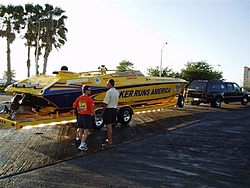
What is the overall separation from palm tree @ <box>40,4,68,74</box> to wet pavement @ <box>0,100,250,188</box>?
2652 centimetres

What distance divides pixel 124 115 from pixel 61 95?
2.74 meters

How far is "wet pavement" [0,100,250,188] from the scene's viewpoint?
18.5 ft

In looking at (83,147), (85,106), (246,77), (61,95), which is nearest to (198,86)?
(61,95)

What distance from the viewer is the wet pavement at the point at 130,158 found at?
5.62m

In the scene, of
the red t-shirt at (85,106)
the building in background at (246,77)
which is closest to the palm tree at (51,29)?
the red t-shirt at (85,106)

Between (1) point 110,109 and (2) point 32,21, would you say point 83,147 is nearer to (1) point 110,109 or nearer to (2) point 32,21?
(1) point 110,109

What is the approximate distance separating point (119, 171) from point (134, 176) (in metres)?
0.42

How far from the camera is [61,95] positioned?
986 centimetres

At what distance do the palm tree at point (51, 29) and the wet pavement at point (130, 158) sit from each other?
26519mm

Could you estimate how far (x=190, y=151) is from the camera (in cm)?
807

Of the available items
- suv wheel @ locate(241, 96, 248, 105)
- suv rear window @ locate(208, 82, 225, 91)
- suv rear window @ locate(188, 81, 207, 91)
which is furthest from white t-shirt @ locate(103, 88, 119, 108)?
suv wheel @ locate(241, 96, 248, 105)

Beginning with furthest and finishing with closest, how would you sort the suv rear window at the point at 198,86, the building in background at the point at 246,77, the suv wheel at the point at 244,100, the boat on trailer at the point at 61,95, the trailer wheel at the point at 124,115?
the building in background at the point at 246,77 < the suv wheel at the point at 244,100 < the suv rear window at the point at 198,86 < the trailer wheel at the point at 124,115 < the boat on trailer at the point at 61,95

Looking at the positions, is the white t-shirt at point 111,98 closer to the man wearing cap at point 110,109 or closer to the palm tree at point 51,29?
the man wearing cap at point 110,109

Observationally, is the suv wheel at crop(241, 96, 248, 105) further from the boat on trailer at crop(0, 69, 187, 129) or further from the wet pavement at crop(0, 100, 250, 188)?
the boat on trailer at crop(0, 69, 187, 129)
